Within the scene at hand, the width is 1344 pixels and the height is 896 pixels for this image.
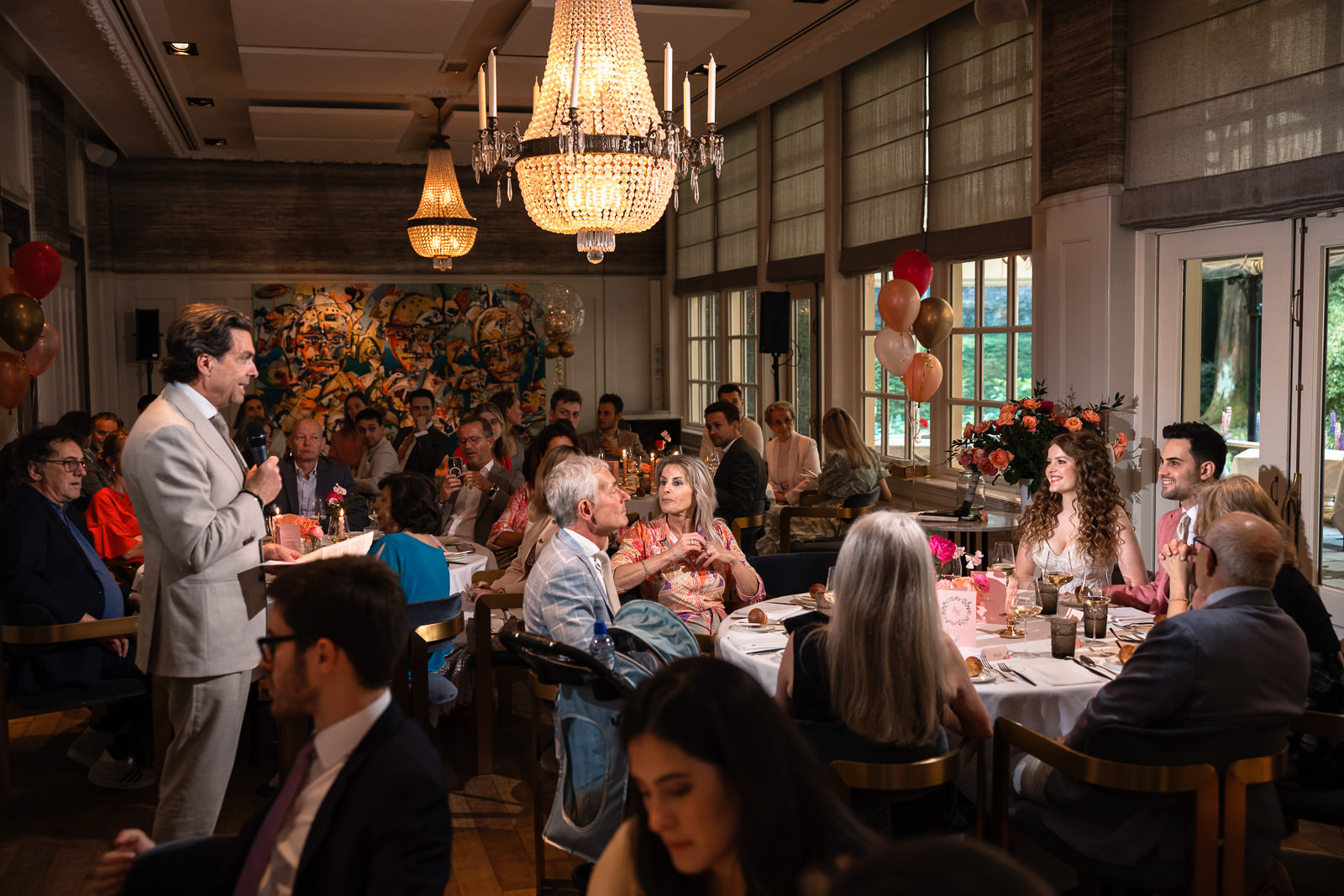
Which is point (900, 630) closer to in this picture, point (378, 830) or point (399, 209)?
point (378, 830)

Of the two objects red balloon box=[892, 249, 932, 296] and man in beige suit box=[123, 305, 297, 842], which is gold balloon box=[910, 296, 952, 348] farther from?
man in beige suit box=[123, 305, 297, 842]

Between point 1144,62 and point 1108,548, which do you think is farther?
point 1144,62

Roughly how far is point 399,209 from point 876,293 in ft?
20.2

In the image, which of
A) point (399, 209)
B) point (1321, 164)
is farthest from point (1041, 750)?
point (399, 209)

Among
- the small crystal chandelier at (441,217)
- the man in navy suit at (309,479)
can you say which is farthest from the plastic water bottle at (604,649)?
the small crystal chandelier at (441,217)

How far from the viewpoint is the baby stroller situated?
9.35ft

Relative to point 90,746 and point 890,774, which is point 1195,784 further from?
point 90,746

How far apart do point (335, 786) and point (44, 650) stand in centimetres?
300

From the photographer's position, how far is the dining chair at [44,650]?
4008 millimetres

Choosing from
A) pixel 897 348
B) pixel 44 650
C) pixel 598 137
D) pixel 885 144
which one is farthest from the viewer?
pixel 885 144

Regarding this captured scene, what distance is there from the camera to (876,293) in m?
9.13

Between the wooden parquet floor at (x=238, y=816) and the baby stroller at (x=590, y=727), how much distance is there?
79 centimetres

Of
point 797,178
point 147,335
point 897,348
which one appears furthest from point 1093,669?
point 147,335

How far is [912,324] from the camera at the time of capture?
23.6 ft
